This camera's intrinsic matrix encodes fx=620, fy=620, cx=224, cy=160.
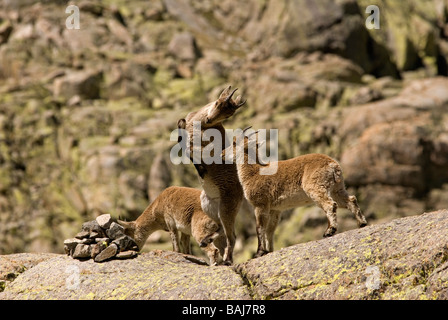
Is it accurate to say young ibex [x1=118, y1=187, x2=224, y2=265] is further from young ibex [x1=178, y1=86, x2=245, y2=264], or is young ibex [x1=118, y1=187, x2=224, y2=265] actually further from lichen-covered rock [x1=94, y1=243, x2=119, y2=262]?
lichen-covered rock [x1=94, y1=243, x2=119, y2=262]

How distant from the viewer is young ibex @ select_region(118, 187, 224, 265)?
16.4m

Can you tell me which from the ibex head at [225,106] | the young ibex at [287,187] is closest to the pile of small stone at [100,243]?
the young ibex at [287,187]

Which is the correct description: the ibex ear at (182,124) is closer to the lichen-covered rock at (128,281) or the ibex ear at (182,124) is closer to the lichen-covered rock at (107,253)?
the lichen-covered rock at (128,281)

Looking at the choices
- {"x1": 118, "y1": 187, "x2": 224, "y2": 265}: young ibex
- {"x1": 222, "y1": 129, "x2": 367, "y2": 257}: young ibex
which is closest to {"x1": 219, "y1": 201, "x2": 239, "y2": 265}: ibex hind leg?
{"x1": 222, "y1": 129, "x2": 367, "y2": 257}: young ibex

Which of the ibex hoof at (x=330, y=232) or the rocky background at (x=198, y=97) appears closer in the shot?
the ibex hoof at (x=330, y=232)

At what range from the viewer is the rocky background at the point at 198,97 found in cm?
6047

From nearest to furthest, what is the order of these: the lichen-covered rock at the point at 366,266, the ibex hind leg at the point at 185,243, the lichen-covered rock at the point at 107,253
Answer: the lichen-covered rock at the point at 366,266, the lichen-covered rock at the point at 107,253, the ibex hind leg at the point at 185,243

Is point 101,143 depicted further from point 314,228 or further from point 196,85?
point 314,228

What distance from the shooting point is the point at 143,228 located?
19.6 m

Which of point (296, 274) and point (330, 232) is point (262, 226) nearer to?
point (330, 232)

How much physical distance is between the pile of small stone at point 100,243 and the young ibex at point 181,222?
2.44 meters

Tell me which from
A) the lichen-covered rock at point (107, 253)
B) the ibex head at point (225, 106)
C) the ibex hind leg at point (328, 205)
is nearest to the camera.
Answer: the lichen-covered rock at point (107, 253)

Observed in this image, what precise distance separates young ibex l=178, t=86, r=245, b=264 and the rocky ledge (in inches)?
62.0
